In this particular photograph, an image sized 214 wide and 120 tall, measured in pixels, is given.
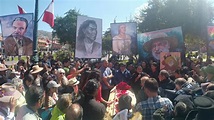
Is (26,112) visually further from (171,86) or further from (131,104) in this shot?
(171,86)

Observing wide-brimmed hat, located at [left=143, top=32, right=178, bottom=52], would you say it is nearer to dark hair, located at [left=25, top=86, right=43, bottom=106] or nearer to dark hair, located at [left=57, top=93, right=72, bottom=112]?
dark hair, located at [left=57, top=93, right=72, bottom=112]

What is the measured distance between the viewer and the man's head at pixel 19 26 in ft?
29.1

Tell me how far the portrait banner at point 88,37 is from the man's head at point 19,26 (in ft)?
7.46

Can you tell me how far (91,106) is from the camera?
11.0 ft

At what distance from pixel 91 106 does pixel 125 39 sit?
24.6 ft

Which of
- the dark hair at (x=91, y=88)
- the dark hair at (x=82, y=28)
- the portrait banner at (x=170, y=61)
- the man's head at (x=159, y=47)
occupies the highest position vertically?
the dark hair at (x=82, y=28)

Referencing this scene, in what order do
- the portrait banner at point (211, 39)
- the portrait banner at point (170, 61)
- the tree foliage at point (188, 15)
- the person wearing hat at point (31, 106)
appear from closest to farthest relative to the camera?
the person wearing hat at point (31, 106) < the portrait banner at point (170, 61) < the portrait banner at point (211, 39) < the tree foliage at point (188, 15)

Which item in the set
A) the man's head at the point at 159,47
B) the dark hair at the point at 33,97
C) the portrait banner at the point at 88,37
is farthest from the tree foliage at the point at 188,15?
the dark hair at the point at 33,97

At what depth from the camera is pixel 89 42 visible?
828 centimetres

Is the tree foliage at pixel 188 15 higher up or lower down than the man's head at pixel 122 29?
higher up

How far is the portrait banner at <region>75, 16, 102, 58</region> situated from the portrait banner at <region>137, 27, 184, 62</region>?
11.6ft

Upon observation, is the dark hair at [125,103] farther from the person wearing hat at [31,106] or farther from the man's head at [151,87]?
the person wearing hat at [31,106]

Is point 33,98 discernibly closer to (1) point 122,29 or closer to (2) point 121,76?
(2) point 121,76

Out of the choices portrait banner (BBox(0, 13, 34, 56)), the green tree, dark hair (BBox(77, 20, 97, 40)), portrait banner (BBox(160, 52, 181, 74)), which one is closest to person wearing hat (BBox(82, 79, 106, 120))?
dark hair (BBox(77, 20, 97, 40))
